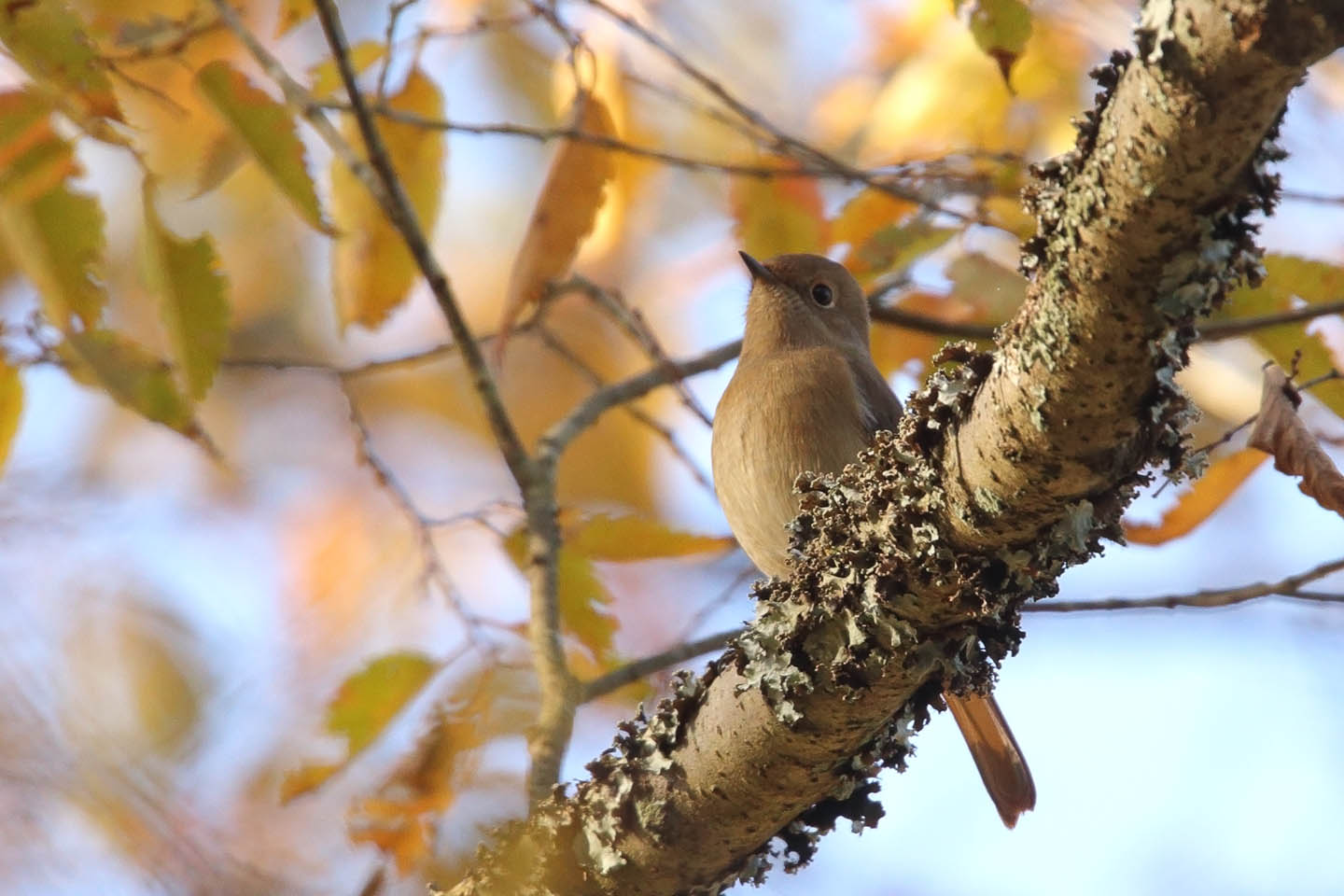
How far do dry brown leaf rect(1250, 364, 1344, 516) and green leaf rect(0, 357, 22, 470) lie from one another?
9.29 ft

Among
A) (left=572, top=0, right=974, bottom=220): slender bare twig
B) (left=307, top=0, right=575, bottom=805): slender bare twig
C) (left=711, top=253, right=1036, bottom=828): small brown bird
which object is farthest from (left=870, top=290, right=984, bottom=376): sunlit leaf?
(left=307, top=0, right=575, bottom=805): slender bare twig

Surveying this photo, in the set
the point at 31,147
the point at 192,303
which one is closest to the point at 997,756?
the point at 192,303

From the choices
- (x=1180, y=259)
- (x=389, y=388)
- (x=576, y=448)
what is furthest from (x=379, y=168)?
(x=389, y=388)

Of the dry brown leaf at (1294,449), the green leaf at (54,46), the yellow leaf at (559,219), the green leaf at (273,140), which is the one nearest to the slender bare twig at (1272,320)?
the dry brown leaf at (1294,449)

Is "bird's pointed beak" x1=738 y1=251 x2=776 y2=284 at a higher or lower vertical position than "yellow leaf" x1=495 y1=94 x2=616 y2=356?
higher

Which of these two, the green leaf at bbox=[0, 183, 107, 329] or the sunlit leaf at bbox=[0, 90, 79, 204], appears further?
the sunlit leaf at bbox=[0, 90, 79, 204]

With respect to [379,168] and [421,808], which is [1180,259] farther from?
[379,168]

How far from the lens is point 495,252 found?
8453 mm

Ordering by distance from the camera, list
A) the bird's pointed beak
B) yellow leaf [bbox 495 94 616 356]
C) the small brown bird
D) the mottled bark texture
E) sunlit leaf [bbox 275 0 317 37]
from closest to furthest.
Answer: the mottled bark texture < sunlit leaf [bbox 275 0 317 37] < yellow leaf [bbox 495 94 616 356] < the small brown bird < the bird's pointed beak

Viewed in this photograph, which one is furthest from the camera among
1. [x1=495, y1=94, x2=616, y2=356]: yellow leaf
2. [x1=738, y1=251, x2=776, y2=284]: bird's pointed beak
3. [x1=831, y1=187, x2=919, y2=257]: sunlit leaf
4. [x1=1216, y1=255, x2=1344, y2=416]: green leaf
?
[x1=738, y1=251, x2=776, y2=284]: bird's pointed beak

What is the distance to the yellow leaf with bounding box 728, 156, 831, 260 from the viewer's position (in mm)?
4164

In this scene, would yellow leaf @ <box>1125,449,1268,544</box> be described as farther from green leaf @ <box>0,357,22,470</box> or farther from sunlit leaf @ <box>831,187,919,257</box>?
green leaf @ <box>0,357,22,470</box>

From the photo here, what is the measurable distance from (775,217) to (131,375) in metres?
2.13

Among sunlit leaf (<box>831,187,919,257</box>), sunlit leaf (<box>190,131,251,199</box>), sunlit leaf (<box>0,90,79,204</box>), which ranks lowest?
sunlit leaf (<box>0,90,79,204</box>)
